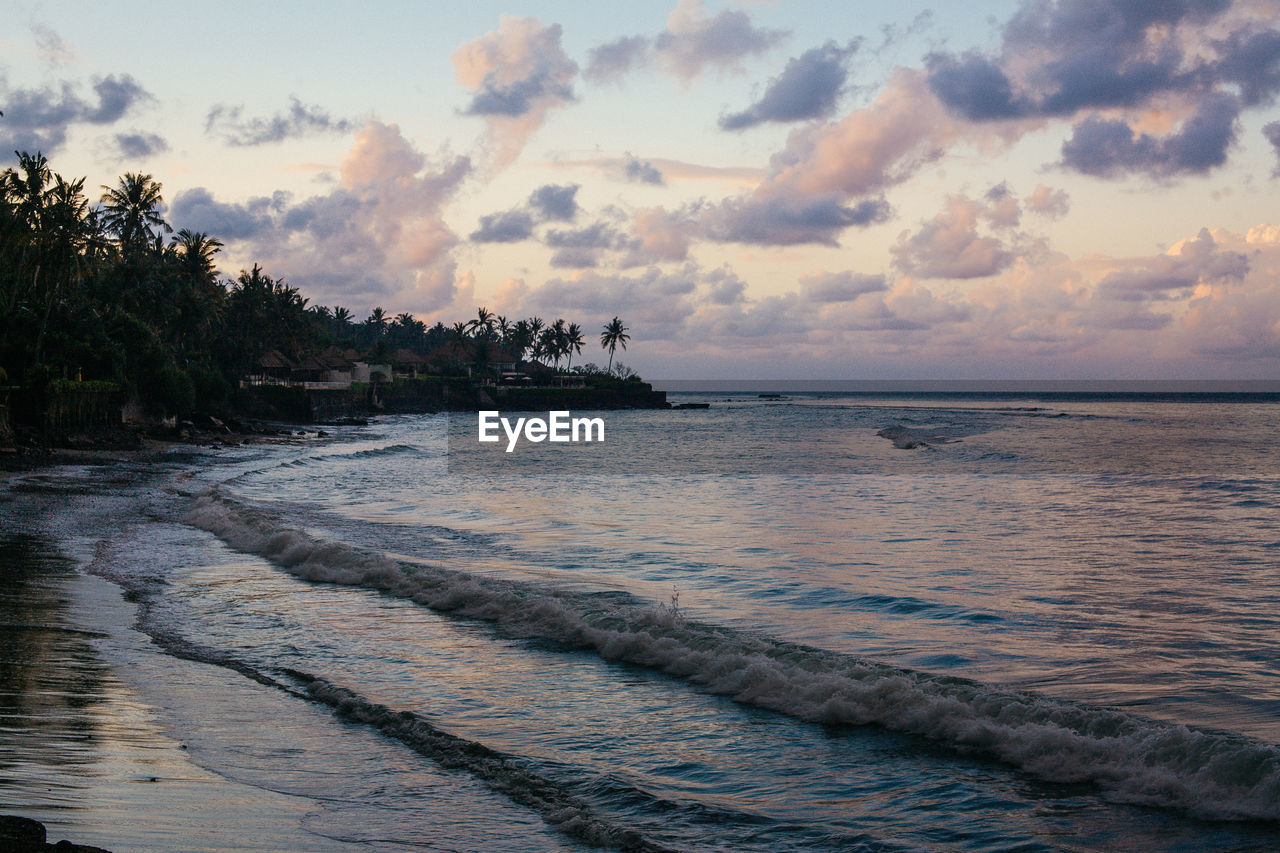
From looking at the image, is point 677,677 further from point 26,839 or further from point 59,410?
point 59,410

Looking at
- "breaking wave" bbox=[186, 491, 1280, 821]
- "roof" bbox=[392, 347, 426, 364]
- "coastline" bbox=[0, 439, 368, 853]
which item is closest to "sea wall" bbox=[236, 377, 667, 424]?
"roof" bbox=[392, 347, 426, 364]

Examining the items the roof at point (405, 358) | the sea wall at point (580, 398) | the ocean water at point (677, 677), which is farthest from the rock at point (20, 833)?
the roof at point (405, 358)

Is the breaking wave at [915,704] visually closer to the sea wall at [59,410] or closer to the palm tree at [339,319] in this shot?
the sea wall at [59,410]

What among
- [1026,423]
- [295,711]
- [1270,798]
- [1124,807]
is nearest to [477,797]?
[295,711]

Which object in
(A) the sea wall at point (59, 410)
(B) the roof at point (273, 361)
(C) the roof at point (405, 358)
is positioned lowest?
(A) the sea wall at point (59, 410)

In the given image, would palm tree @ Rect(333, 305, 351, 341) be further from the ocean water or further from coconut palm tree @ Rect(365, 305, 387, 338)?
the ocean water

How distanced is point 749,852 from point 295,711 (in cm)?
472

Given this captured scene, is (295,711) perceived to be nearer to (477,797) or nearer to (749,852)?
(477,797)

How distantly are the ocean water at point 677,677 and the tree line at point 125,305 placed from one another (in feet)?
80.5

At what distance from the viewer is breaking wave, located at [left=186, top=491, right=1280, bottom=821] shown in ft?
21.9

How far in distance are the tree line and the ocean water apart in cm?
2453

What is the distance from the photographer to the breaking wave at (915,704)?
263 inches

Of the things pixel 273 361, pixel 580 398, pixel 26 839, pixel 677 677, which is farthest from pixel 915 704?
pixel 580 398

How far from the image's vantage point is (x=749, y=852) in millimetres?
5520
